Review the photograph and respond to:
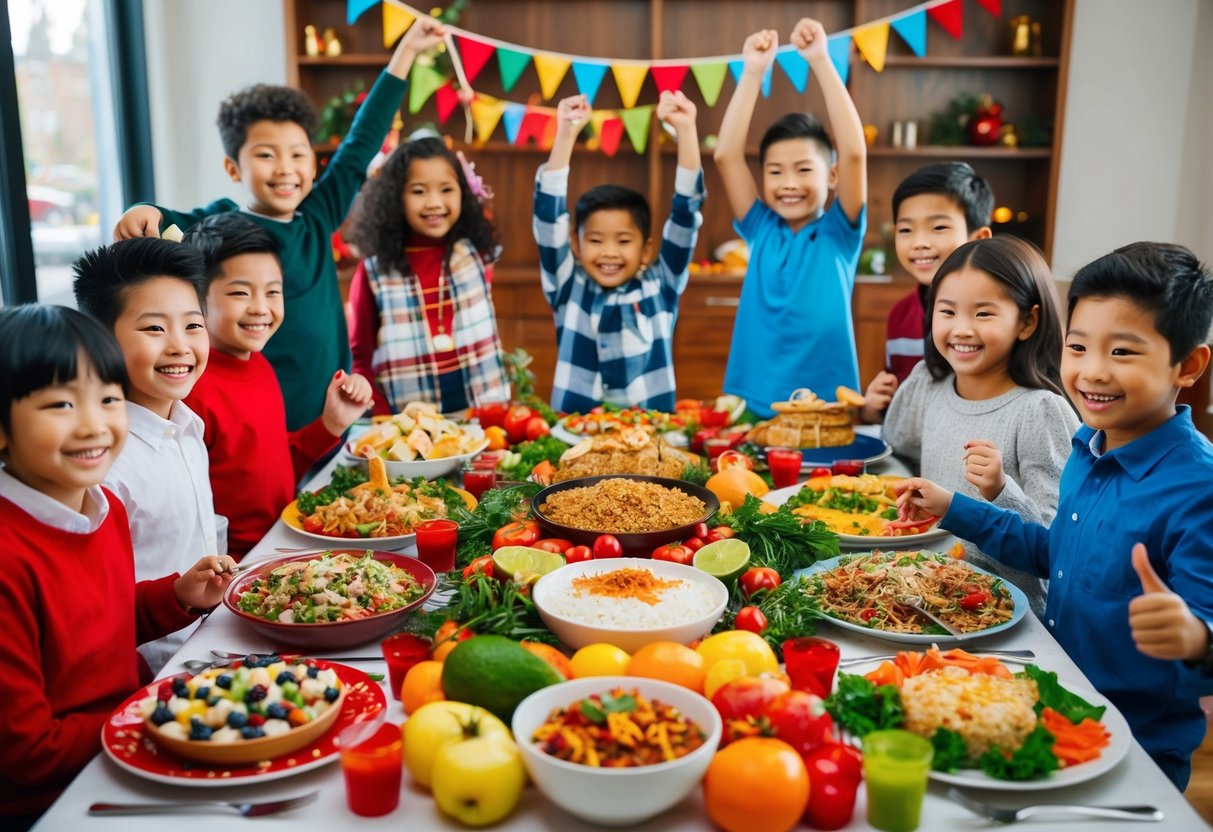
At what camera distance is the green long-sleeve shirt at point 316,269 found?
10.2 ft

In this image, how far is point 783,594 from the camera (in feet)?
5.26

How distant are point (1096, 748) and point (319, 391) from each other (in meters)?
2.51

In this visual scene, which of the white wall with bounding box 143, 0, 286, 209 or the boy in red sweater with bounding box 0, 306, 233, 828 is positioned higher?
the white wall with bounding box 143, 0, 286, 209

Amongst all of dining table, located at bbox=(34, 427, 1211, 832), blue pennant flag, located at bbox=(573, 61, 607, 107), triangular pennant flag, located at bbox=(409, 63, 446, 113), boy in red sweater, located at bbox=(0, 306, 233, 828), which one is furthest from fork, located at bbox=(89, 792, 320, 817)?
triangular pennant flag, located at bbox=(409, 63, 446, 113)

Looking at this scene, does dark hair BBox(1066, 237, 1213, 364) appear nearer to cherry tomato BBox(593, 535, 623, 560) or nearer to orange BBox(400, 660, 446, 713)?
cherry tomato BBox(593, 535, 623, 560)

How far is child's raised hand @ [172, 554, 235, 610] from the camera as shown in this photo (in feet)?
5.34

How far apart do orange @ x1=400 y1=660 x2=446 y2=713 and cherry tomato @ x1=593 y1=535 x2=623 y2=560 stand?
0.47 m

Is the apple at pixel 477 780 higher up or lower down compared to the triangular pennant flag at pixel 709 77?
lower down

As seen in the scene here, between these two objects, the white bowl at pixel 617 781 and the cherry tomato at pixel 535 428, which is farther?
the cherry tomato at pixel 535 428

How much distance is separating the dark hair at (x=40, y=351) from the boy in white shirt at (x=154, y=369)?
41 centimetres

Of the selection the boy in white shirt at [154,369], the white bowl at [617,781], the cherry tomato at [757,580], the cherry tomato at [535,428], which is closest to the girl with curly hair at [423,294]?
the cherry tomato at [535,428]

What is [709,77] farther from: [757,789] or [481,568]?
[757,789]

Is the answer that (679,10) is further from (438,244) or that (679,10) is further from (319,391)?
(319,391)

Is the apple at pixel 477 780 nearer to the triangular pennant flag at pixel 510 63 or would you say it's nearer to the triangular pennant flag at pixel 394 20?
the triangular pennant flag at pixel 394 20
